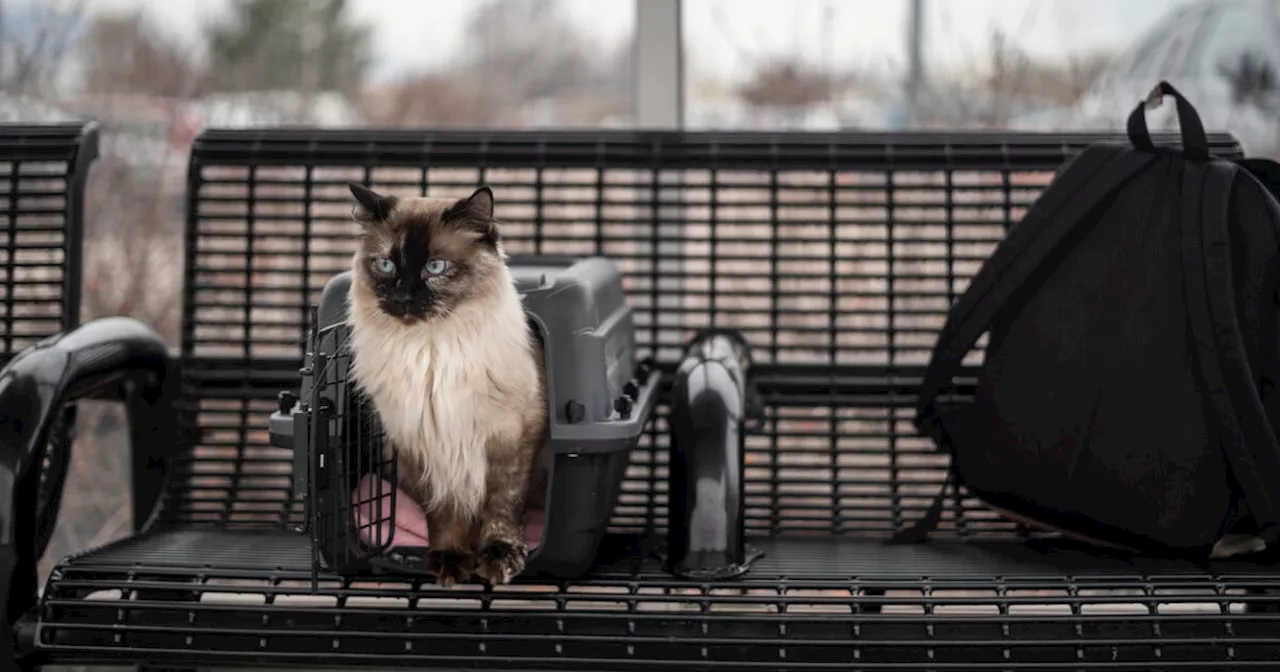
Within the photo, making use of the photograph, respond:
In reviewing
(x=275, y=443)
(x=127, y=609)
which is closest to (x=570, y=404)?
(x=275, y=443)

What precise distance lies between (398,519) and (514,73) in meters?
1.60

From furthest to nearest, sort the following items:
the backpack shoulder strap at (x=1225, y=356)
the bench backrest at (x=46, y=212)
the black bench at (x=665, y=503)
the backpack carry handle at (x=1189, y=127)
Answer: the bench backrest at (x=46, y=212) < the backpack carry handle at (x=1189, y=127) < the backpack shoulder strap at (x=1225, y=356) < the black bench at (x=665, y=503)

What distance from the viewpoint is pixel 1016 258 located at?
1894 mm

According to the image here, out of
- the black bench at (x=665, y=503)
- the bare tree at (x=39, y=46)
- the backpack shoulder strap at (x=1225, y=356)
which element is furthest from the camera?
the bare tree at (x=39, y=46)

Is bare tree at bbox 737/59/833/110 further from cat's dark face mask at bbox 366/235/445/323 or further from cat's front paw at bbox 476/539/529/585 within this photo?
cat's front paw at bbox 476/539/529/585

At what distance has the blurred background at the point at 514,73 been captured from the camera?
2705mm

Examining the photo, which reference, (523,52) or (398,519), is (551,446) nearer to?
(398,519)

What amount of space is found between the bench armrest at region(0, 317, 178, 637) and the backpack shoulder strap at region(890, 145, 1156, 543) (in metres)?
1.40

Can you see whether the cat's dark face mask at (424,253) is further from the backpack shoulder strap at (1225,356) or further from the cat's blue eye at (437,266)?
the backpack shoulder strap at (1225,356)

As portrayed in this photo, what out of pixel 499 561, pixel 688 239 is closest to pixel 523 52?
pixel 688 239

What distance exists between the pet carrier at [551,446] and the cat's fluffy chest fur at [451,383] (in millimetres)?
49

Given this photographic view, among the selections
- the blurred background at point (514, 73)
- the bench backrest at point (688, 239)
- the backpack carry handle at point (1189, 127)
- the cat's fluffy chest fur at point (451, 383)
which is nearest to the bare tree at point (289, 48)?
the blurred background at point (514, 73)

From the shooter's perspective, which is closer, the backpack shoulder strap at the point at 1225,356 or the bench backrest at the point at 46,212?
the backpack shoulder strap at the point at 1225,356

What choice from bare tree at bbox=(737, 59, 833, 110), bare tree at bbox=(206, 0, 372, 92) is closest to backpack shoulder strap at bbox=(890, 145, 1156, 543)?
bare tree at bbox=(737, 59, 833, 110)
